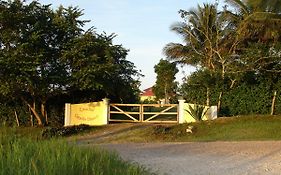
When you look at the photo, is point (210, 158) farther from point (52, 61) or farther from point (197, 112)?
point (52, 61)

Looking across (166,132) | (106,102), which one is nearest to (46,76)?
(106,102)

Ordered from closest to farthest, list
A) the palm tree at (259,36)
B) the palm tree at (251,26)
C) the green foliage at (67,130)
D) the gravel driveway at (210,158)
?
the gravel driveway at (210,158) < the green foliage at (67,130) < the palm tree at (259,36) < the palm tree at (251,26)

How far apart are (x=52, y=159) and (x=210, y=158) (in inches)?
290

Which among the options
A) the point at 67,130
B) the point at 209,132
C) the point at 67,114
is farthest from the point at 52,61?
the point at 209,132

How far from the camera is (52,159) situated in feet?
19.1

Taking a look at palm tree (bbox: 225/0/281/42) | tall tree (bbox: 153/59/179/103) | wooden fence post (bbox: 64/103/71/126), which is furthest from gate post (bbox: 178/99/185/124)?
tall tree (bbox: 153/59/179/103)

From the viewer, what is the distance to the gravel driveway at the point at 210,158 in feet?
34.0

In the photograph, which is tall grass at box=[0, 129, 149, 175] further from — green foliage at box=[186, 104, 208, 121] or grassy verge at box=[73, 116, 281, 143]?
green foliage at box=[186, 104, 208, 121]

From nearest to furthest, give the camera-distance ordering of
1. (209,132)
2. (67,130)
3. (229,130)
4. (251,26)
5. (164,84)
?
(209,132)
(229,130)
(67,130)
(251,26)
(164,84)

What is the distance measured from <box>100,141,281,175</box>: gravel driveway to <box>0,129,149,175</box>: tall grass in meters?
2.90

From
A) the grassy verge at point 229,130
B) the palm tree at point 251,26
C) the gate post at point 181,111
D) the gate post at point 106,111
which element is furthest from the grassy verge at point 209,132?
the palm tree at point 251,26

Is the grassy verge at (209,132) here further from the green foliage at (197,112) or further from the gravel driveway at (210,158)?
the gravel driveway at (210,158)

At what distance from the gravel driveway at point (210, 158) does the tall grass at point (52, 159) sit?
2.90 metres

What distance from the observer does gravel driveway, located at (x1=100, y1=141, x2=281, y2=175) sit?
10.4m
